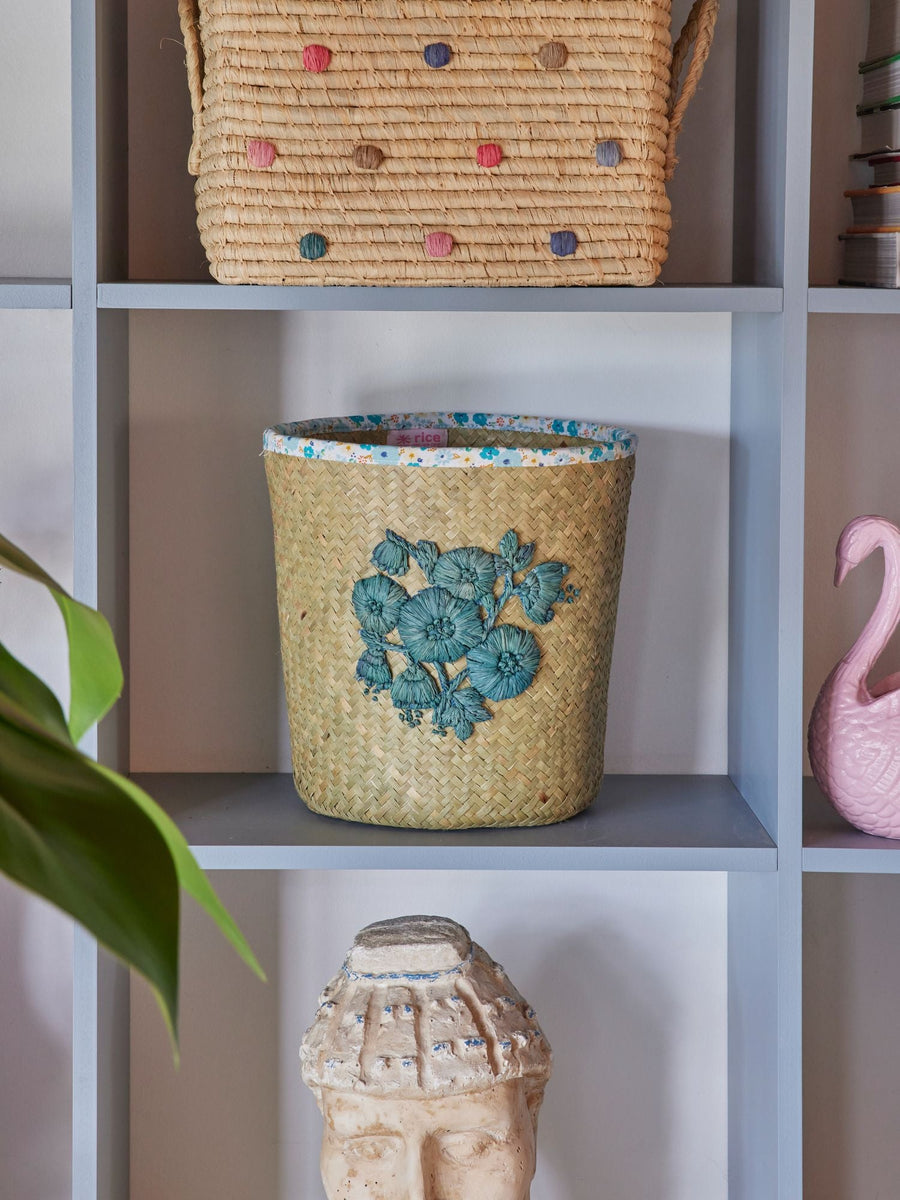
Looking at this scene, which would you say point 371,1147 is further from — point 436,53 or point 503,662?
point 436,53

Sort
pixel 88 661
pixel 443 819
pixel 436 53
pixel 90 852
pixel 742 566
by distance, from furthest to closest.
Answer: pixel 742 566 < pixel 443 819 < pixel 436 53 < pixel 88 661 < pixel 90 852

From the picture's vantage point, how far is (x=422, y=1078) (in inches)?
39.3

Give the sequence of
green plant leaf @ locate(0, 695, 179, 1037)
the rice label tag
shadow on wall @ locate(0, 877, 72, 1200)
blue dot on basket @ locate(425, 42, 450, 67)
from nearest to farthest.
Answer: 1. green plant leaf @ locate(0, 695, 179, 1037)
2. blue dot on basket @ locate(425, 42, 450, 67)
3. the rice label tag
4. shadow on wall @ locate(0, 877, 72, 1200)

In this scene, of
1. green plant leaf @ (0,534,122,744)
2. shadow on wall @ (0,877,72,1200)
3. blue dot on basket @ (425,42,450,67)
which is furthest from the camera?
shadow on wall @ (0,877,72,1200)

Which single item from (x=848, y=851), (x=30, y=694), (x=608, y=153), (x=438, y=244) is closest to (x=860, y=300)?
(x=608, y=153)

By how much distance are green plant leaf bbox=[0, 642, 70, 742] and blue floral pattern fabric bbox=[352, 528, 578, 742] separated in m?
0.63

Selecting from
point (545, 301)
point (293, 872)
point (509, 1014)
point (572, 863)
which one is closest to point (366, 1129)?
point (509, 1014)

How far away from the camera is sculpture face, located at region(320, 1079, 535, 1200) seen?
101 cm

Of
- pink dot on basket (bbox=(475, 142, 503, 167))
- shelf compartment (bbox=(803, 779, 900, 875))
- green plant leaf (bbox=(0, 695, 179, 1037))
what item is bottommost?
shelf compartment (bbox=(803, 779, 900, 875))

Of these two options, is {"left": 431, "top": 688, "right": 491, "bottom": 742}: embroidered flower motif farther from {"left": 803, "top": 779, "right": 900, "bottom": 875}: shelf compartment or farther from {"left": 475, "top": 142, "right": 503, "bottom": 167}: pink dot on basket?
{"left": 475, "top": 142, "right": 503, "bottom": 167}: pink dot on basket

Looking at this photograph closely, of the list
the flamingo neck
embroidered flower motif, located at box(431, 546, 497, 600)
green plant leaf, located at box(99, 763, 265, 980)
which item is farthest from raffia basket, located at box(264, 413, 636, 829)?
Result: green plant leaf, located at box(99, 763, 265, 980)

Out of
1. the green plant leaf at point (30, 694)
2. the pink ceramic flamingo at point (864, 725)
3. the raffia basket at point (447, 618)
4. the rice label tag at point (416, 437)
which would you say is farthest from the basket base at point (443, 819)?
the green plant leaf at point (30, 694)

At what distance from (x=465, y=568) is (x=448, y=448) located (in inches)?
4.6

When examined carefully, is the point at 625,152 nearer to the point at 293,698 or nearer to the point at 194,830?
the point at 293,698
